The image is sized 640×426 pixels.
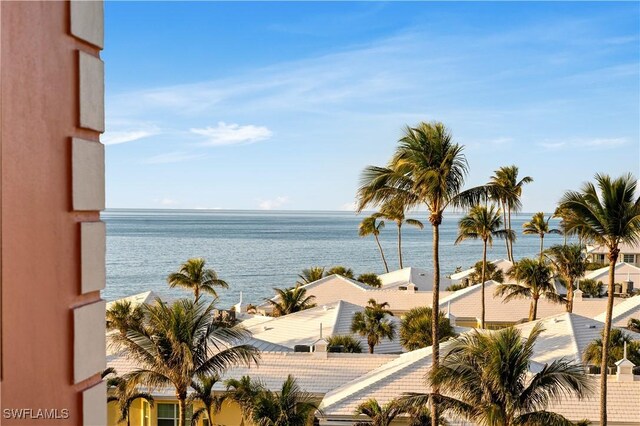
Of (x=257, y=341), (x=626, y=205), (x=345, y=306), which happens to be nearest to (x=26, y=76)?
Result: (x=626, y=205)

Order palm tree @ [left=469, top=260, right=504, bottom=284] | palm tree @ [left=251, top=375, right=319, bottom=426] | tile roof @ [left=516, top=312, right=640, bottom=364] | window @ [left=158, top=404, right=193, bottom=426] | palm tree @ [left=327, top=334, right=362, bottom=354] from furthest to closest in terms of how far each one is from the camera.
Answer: palm tree @ [left=469, top=260, right=504, bottom=284]
palm tree @ [left=327, top=334, right=362, bottom=354]
tile roof @ [left=516, top=312, right=640, bottom=364]
window @ [left=158, top=404, right=193, bottom=426]
palm tree @ [left=251, top=375, right=319, bottom=426]

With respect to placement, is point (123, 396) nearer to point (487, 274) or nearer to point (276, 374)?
point (276, 374)

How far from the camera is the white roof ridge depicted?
17422mm

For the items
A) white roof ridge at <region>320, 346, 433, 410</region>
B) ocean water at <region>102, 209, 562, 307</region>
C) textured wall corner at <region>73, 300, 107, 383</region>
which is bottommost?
ocean water at <region>102, 209, 562, 307</region>

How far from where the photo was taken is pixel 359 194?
16297 millimetres

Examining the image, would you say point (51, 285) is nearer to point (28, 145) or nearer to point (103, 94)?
point (28, 145)

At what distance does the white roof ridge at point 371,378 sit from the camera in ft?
57.2

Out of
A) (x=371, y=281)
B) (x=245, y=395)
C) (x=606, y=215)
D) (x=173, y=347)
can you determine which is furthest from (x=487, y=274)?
(x=173, y=347)

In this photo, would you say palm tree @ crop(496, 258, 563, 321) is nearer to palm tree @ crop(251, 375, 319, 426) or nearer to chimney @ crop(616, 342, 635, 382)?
chimney @ crop(616, 342, 635, 382)

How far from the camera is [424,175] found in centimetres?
1581

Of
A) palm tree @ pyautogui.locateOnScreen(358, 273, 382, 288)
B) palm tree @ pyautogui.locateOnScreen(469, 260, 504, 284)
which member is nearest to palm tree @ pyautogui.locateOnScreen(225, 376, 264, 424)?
palm tree @ pyautogui.locateOnScreen(469, 260, 504, 284)

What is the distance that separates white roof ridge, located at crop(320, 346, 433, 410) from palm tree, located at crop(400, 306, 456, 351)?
5130mm

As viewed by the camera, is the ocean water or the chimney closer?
the chimney

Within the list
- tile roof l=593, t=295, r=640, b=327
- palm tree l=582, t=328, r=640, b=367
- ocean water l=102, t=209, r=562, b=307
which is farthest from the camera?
ocean water l=102, t=209, r=562, b=307
